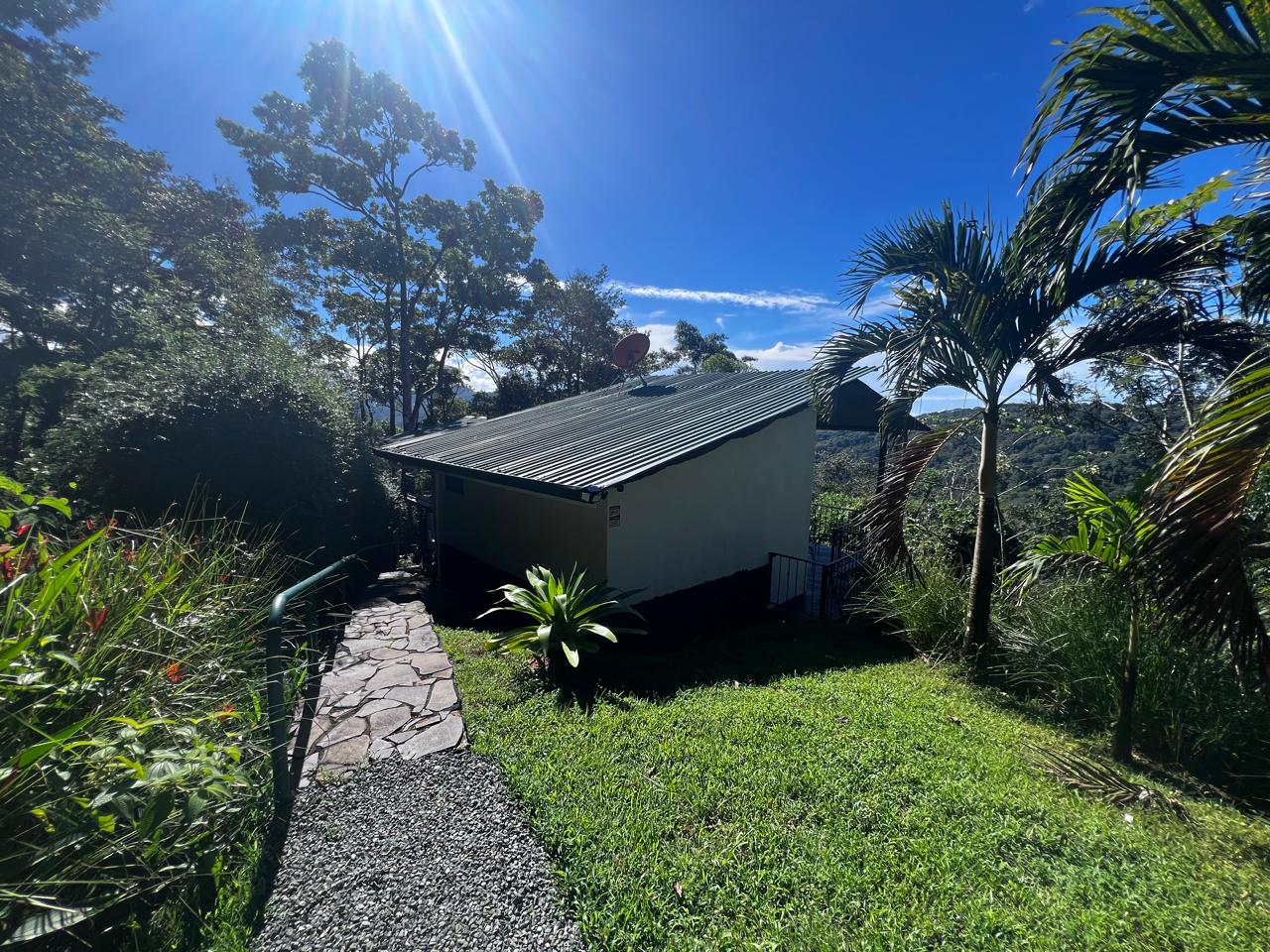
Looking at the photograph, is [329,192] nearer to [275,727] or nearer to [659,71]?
[659,71]

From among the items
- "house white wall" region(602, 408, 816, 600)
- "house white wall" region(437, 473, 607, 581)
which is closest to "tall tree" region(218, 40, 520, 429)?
"house white wall" region(437, 473, 607, 581)

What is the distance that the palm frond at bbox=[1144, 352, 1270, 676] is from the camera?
2377mm

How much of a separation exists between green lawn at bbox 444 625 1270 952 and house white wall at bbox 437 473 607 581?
112 inches

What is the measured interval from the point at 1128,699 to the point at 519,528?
7678 millimetres

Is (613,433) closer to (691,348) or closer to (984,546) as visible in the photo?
(984,546)

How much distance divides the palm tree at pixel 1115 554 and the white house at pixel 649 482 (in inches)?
142

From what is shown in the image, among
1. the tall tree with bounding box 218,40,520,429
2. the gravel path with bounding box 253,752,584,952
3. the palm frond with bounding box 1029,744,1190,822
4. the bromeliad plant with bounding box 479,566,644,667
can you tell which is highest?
the tall tree with bounding box 218,40,520,429

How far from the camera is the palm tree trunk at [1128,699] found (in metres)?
3.59

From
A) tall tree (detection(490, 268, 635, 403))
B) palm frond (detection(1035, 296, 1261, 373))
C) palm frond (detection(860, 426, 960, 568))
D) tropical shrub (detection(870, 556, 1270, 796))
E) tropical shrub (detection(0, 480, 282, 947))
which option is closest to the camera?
tropical shrub (detection(0, 480, 282, 947))

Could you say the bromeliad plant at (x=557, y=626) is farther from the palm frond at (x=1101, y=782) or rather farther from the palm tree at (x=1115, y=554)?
the palm tree at (x=1115, y=554)

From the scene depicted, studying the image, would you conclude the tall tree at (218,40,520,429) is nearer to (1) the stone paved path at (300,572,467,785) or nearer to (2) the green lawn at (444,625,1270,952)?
(1) the stone paved path at (300,572,467,785)

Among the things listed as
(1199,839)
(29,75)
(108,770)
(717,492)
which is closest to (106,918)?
(108,770)

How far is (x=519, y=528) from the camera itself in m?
8.77

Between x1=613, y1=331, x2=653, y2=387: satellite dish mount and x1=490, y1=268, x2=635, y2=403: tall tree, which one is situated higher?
x1=490, y1=268, x2=635, y2=403: tall tree
